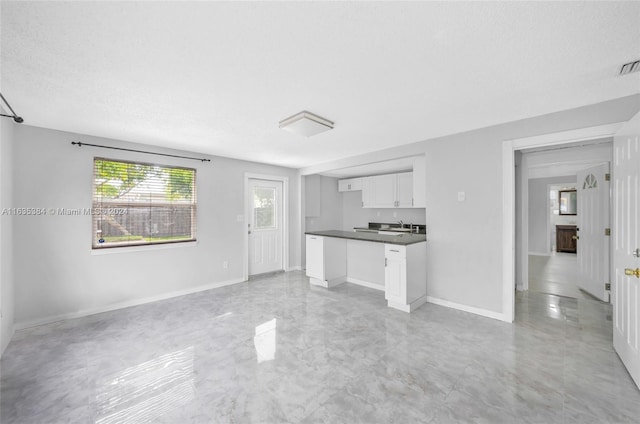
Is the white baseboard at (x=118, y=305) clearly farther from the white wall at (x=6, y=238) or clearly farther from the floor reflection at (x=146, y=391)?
the floor reflection at (x=146, y=391)

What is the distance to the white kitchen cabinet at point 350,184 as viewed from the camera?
20.6ft

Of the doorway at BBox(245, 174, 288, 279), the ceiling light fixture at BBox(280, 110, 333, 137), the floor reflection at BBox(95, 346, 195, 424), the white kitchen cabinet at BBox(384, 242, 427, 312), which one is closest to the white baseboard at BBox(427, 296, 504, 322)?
the white kitchen cabinet at BBox(384, 242, 427, 312)

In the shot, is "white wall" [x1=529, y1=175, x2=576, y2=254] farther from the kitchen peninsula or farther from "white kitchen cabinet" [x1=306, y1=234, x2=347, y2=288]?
"white kitchen cabinet" [x1=306, y1=234, x2=347, y2=288]

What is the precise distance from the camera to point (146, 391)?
6.44 ft

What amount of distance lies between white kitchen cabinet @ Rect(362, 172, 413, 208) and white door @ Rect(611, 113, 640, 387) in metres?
2.86

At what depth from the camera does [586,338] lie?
105 inches

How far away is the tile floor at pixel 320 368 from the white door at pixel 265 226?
1.99 m

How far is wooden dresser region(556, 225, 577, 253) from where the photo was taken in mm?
8055

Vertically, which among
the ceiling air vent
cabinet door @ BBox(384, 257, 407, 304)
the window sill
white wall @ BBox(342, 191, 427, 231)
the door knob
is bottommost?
cabinet door @ BBox(384, 257, 407, 304)

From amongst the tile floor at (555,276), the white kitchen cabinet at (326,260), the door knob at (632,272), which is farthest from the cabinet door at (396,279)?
the tile floor at (555,276)

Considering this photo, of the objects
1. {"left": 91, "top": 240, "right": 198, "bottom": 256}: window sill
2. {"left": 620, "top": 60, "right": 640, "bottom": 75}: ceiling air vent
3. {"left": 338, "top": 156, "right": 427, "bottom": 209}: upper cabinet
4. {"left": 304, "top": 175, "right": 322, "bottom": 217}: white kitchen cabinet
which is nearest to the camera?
{"left": 620, "top": 60, "right": 640, "bottom": 75}: ceiling air vent

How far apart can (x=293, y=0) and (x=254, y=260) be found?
4749 mm

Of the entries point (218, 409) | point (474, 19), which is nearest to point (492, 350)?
point (218, 409)

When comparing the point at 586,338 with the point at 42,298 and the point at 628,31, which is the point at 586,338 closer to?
the point at 628,31
